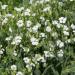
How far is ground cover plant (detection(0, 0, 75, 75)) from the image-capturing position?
418 cm

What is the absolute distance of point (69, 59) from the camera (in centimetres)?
430

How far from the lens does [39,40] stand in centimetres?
449

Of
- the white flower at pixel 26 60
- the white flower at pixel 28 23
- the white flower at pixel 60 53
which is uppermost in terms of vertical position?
the white flower at pixel 28 23

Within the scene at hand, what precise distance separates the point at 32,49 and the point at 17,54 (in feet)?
0.64

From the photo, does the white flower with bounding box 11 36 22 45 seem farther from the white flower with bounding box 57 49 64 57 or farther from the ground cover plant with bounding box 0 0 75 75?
the white flower with bounding box 57 49 64 57

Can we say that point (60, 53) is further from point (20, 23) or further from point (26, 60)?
point (20, 23)

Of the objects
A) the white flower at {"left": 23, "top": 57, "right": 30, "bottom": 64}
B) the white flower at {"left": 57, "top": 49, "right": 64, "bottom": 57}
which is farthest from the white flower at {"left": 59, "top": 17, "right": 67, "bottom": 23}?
the white flower at {"left": 23, "top": 57, "right": 30, "bottom": 64}

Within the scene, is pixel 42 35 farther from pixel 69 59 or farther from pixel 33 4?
pixel 33 4

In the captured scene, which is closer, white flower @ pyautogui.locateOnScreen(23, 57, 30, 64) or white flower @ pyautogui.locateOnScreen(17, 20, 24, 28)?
white flower @ pyautogui.locateOnScreen(23, 57, 30, 64)

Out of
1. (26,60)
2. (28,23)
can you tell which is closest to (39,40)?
A: (28,23)

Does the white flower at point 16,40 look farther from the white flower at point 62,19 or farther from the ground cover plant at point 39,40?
the white flower at point 62,19

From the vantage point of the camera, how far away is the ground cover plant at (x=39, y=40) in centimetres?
418

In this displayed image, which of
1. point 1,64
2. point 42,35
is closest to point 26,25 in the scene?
point 42,35

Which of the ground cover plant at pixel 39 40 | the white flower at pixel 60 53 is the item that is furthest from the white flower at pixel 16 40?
the white flower at pixel 60 53
